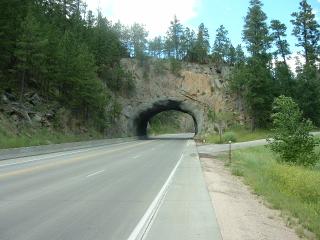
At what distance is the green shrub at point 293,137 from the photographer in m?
23.7

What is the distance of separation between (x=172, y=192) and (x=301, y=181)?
4926 mm

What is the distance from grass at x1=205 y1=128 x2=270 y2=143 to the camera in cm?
5758

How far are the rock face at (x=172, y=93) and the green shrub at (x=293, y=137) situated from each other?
48103 mm

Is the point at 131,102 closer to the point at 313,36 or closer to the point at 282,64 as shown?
the point at 282,64

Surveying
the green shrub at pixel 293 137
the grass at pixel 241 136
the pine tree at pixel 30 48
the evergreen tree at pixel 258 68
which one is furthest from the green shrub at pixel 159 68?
the green shrub at pixel 293 137

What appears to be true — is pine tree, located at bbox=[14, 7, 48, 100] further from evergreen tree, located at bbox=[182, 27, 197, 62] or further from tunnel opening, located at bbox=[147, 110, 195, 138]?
tunnel opening, located at bbox=[147, 110, 195, 138]

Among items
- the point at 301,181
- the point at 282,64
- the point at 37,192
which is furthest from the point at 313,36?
the point at 37,192

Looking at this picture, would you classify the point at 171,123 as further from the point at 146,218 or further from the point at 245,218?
the point at 146,218

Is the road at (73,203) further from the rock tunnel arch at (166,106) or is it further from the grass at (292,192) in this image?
the rock tunnel arch at (166,106)

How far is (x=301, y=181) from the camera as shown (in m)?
16.0

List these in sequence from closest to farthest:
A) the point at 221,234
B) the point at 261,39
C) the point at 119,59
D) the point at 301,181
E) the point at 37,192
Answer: the point at 221,234, the point at 37,192, the point at 301,181, the point at 261,39, the point at 119,59

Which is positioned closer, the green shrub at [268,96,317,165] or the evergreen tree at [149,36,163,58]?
the green shrub at [268,96,317,165]

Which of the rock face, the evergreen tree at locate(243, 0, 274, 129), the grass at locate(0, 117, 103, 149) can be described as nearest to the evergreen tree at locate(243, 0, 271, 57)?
the evergreen tree at locate(243, 0, 274, 129)

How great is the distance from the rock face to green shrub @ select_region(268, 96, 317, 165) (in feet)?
158
